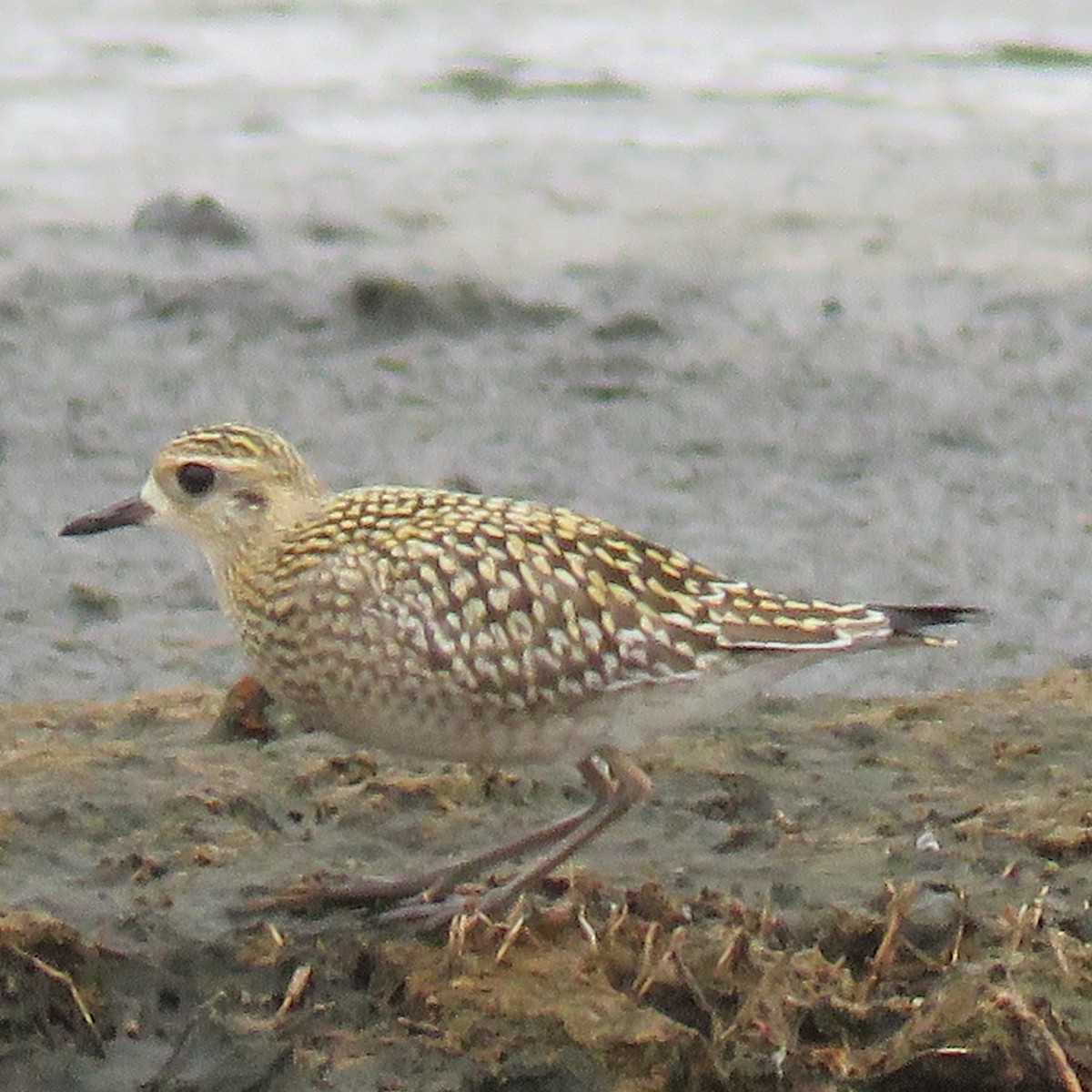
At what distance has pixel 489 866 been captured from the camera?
725 centimetres

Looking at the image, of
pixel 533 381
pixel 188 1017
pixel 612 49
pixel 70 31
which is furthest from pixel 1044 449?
pixel 70 31

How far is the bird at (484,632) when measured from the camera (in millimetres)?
6957

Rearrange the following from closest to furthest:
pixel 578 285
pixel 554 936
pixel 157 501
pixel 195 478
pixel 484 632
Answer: pixel 554 936
pixel 484 632
pixel 195 478
pixel 157 501
pixel 578 285

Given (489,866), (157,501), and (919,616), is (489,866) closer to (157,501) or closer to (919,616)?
(919,616)

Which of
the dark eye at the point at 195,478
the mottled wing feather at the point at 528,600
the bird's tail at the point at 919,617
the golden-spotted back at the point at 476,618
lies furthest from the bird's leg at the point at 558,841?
the dark eye at the point at 195,478

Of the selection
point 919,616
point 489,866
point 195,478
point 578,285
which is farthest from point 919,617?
point 578,285

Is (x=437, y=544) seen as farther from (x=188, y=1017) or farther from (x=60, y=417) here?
(x=60, y=417)

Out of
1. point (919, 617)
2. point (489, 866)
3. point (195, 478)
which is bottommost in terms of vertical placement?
point (489, 866)

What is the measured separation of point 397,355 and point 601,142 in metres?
4.38

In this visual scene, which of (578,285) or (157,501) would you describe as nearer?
A: (157,501)

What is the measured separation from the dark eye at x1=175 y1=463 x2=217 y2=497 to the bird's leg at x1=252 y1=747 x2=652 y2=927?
1.18 m

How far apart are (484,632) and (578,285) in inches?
293

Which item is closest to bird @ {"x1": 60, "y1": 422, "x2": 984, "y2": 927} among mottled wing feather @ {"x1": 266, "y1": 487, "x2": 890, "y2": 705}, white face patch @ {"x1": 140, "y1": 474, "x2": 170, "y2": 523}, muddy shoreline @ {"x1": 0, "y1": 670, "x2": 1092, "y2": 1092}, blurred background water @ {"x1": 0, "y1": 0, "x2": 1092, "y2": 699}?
mottled wing feather @ {"x1": 266, "y1": 487, "x2": 890, "y2": 705}

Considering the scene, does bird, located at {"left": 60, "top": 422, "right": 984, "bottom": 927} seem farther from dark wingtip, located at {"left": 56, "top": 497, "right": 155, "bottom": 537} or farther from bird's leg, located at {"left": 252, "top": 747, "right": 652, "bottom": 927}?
dark wingtip, located at {"left": 56, "top": 497, "right": 155, "bottom": 537}
